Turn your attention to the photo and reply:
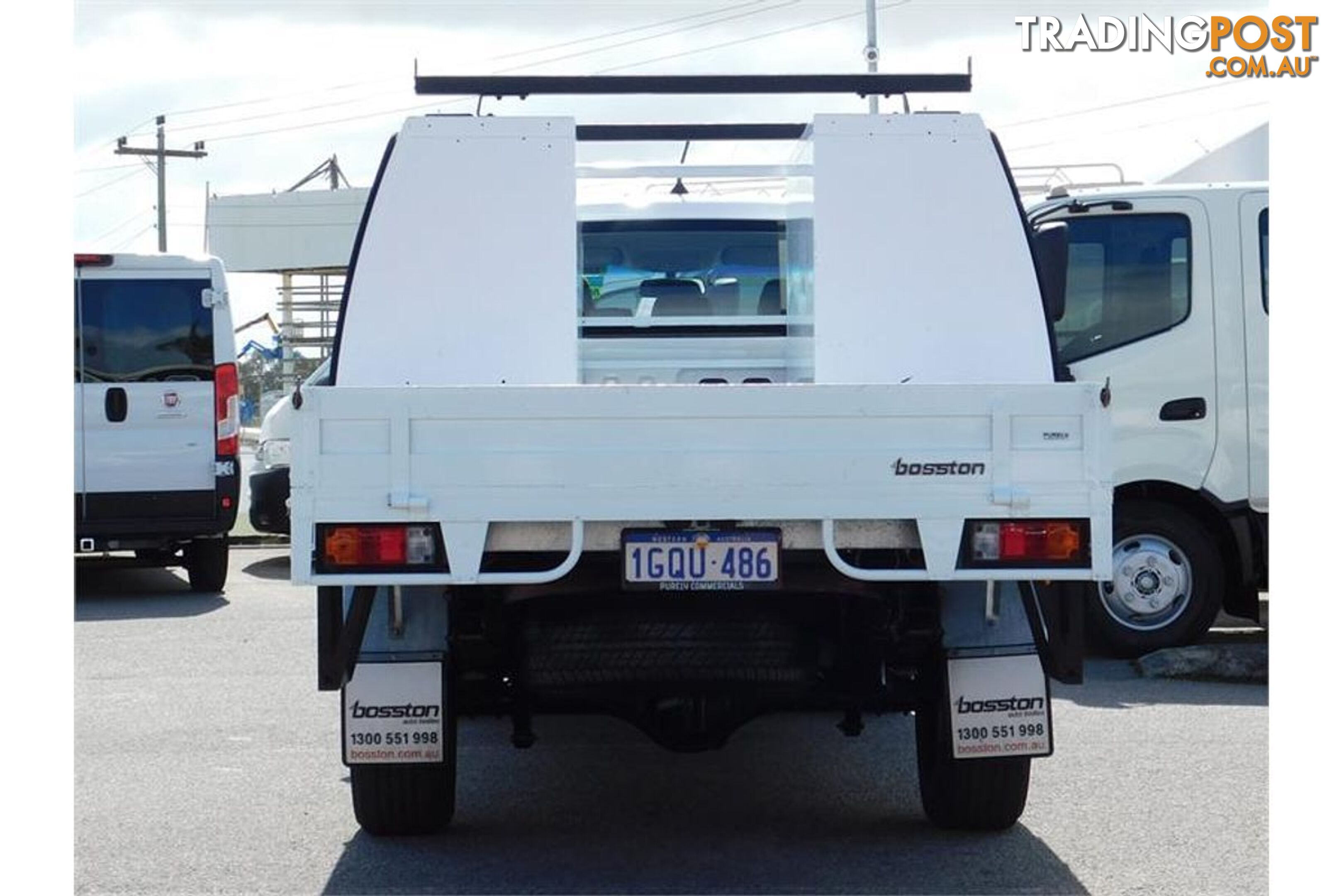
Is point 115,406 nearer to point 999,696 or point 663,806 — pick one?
point 663,806

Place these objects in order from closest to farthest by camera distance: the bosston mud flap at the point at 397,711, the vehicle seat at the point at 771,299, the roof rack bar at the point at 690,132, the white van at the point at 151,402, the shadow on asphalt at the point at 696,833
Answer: the shadow on asphalt at the point at 696,833 < the bosston mud flap at the point at 397,711 < the roof rack bar at the point at 690,132 < the vehicle seat at the point at 771,299 < the white van at the point at 151,402

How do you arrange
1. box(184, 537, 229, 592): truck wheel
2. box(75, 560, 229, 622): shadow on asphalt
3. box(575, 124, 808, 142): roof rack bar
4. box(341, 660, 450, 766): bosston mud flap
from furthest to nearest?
box(184, 537, 229, 592): truck wheel, box(75, 560, 229, 622): shadow on asphalt, box(575, 124, 808, 142): roof rack bar, box(341, 660, 450, 766): bosston mud flap

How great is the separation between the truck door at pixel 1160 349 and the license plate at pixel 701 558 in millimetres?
5153

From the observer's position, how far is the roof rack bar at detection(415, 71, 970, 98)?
686 cm

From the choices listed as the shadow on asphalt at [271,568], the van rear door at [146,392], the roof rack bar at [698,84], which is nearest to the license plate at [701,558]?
the roof rack bar at [698,84]

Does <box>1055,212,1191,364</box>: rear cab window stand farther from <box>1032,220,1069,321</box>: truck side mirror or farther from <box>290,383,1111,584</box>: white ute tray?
<box>290,383,1111,584</box>: white ute tray

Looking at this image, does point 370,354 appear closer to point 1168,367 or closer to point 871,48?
point 1168,367

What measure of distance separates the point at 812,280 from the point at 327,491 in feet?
8.73

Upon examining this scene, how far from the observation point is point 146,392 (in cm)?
1432

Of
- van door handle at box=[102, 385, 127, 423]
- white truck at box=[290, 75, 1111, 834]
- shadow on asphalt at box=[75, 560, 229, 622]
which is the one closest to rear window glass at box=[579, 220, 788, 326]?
white truck at box=[290, 75, 1111, 834]

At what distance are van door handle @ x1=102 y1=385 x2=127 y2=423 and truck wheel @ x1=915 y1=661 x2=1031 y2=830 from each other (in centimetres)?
915

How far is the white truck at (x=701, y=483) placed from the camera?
5.58 metres

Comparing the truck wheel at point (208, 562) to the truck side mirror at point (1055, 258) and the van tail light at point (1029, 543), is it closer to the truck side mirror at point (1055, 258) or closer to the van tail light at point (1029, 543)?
the truck side mirror at point (1055, 258)

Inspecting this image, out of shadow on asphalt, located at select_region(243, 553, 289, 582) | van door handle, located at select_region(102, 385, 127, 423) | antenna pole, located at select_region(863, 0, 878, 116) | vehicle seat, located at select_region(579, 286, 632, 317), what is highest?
antenna pole, located at select_region(863, 0, 878, 116)
